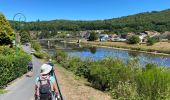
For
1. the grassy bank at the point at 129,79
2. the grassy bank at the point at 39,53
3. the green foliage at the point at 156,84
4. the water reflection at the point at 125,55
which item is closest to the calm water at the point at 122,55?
the water reflection at the point at 125,55

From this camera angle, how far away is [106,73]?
25812 millimetres

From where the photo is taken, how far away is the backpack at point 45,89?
10188 mm

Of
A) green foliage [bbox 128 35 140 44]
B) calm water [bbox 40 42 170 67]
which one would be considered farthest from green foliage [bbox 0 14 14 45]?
green foliage [bbox 128 35 140 44]

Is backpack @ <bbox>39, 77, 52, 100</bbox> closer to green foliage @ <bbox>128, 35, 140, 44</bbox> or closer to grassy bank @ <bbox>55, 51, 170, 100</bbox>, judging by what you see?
grassy bank @ <bbox>55, 51, 170, 100</bbox>

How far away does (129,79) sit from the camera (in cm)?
2200

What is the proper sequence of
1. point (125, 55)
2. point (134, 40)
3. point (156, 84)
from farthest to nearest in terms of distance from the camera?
point (134, 40) < point (125, 55) < point (156, 84)

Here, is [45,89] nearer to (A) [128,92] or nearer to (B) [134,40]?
(A) [128,92]

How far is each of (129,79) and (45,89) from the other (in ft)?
40.3

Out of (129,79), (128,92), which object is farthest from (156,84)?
(129,79)

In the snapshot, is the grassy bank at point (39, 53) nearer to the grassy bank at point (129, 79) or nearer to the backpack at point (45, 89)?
the grassy bank at point (129, 79)

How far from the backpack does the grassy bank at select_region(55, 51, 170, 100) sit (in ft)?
12.8

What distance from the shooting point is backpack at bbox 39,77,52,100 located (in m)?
10.2

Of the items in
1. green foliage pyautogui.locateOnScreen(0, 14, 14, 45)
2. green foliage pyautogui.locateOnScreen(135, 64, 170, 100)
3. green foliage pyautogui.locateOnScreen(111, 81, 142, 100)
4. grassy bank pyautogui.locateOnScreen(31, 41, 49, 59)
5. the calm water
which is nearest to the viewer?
green foliage pyautogui.locateOnScreen(135, 64, 170, 100)

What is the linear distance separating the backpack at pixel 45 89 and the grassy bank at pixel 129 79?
12.8 ft
